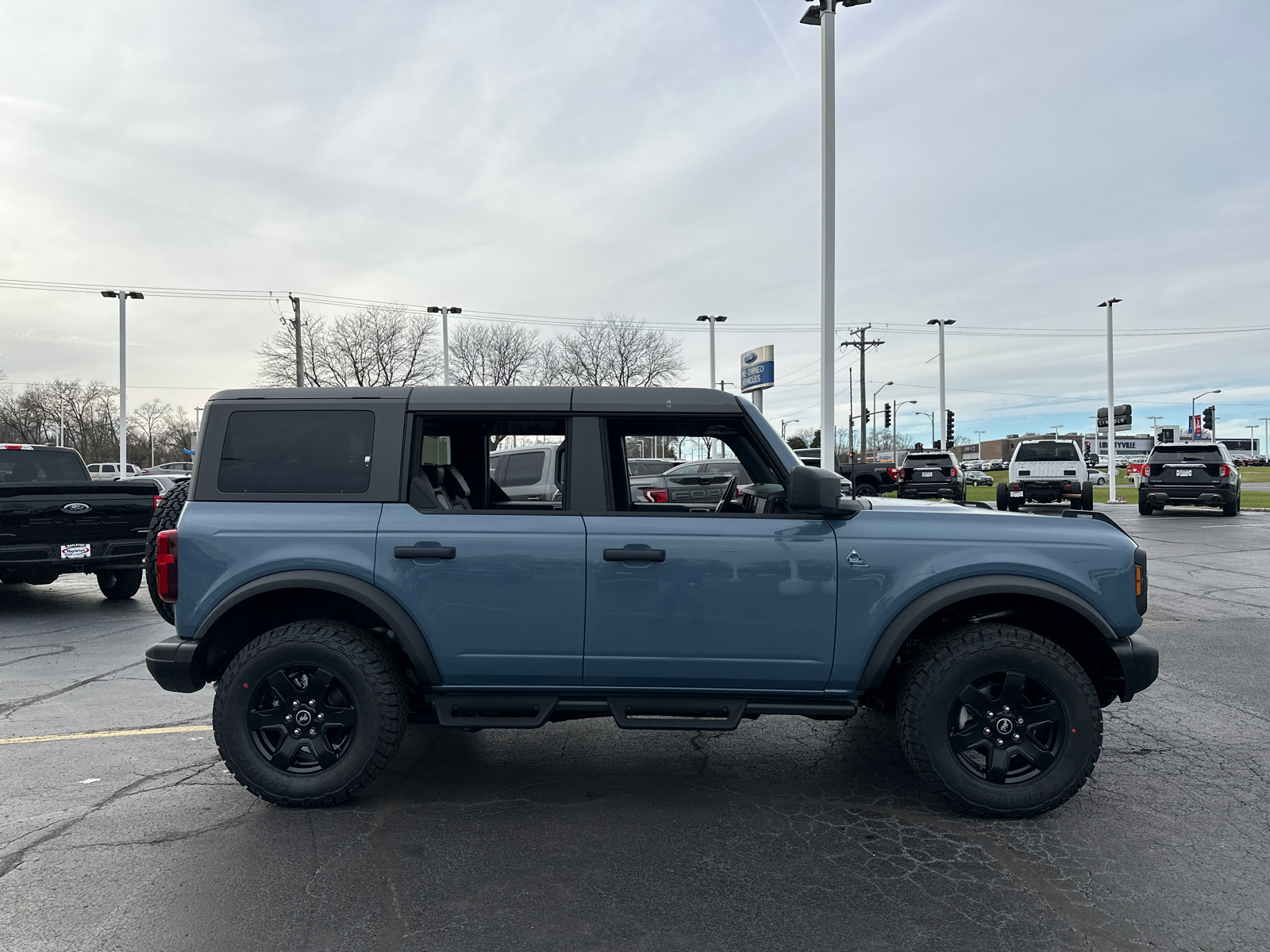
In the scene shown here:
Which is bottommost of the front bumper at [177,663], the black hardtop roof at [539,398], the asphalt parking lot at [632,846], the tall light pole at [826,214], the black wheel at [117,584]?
the asphalt parking lot at [632,846]

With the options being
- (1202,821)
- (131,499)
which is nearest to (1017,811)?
(1202,821)

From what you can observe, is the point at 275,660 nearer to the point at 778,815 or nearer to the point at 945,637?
the point at 778,815

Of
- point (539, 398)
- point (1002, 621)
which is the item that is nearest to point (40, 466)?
point (539, 398)

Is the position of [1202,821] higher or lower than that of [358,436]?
lower

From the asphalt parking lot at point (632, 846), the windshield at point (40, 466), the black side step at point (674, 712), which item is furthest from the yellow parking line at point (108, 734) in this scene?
the windshield at point (40, 466)

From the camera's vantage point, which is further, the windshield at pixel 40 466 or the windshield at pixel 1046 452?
the windshield at pixel 1046 452

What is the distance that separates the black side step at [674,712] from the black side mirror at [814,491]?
92 centimetres

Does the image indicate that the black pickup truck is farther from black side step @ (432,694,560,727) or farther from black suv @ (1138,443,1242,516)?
black suv @ (1138,443,1242,516)

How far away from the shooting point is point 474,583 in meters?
3.69

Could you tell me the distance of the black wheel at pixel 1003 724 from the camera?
3.59 m

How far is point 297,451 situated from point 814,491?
2360 millimetres

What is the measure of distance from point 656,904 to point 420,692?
1603 mm

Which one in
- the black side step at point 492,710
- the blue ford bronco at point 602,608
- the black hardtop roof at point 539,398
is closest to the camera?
the blue ford bronco at point 602,608

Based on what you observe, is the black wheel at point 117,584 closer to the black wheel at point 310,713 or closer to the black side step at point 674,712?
the black wheel at point 310,713
